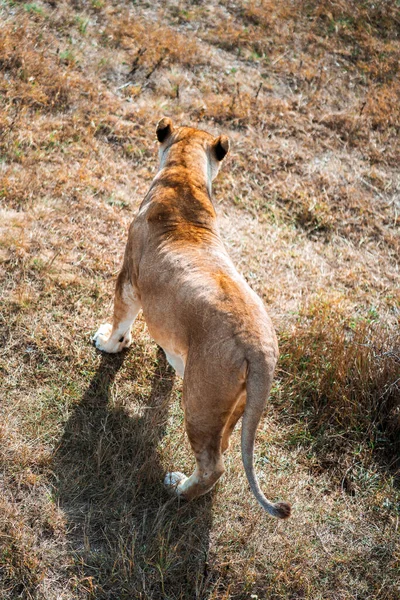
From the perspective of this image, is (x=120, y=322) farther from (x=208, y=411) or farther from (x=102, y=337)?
(x=208, y=411)

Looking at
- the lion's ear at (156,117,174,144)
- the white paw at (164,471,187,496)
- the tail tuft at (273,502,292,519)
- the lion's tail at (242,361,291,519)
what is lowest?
the white paw at (164,471,187,496)

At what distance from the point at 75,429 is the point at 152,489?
2.11 feet

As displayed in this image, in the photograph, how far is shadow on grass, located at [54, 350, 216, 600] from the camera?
3.38m

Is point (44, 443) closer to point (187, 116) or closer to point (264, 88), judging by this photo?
point (187, 116)

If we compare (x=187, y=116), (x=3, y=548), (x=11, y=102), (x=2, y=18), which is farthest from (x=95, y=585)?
(x=2, y=18)

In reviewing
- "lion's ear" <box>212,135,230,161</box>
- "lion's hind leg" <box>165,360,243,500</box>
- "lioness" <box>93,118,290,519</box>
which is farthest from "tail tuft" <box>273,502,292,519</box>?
"lion's ear" <box>212,135,230,161</box>

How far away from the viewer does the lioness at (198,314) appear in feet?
10.2

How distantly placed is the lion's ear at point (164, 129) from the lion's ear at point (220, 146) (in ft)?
1.19

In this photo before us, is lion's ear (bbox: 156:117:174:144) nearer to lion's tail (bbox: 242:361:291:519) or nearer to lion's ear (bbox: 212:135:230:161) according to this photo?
lion's ear (bbox: 212:135:230:161)

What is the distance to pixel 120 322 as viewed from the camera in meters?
4.32

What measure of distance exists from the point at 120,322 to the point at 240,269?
184 centimetres

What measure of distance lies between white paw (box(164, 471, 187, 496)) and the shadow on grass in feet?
0.18

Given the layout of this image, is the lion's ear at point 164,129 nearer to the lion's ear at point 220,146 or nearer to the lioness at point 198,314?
the lioness at point 198,314

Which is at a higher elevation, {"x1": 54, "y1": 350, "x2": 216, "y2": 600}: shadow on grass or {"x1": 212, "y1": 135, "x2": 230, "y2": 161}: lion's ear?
{"x1": 212, "y1": 135, "x2": 230, "y2": 161}: lion's ear
